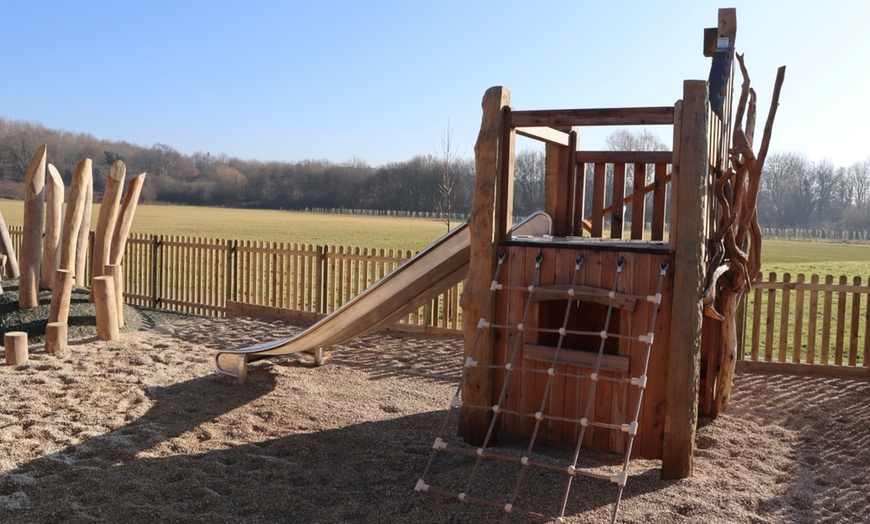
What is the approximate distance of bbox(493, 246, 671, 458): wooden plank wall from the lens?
17.2 ft

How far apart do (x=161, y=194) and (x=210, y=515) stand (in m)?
89.4

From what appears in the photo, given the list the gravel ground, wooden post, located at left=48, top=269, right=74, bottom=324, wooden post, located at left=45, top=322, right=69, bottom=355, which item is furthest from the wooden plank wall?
wooden post, located at left=48, top=269, right=74, bottom=324

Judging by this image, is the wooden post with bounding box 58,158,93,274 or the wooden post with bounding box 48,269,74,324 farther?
the wooden post with bounding box 58,158,93,274

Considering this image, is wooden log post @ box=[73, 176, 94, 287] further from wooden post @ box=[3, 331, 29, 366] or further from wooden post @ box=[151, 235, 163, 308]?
wooden post @ box=[3, 331, 29, 366]

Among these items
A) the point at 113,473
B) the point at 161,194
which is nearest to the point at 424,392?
the point at 113,473

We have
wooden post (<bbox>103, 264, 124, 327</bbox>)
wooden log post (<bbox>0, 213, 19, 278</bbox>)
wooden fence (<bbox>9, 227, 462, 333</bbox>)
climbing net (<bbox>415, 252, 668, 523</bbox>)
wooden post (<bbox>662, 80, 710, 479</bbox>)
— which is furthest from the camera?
wooden log post (<bbox>0, 213, 19, 278</bbox>)

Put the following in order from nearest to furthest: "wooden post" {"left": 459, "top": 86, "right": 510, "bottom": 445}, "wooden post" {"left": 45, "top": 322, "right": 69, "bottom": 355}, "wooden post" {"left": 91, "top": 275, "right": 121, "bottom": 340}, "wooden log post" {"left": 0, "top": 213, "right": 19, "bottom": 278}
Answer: "wooden post" {"left": 459, "top": 86, "right": 510, "bottom": 445} < "wooden post" {"left": 45, "top": 322, "right": 69, "bottom": 355} < "wooden post" {"left": 91, "top": 275, "right": 121, "bottom": 340} < "wooden log post" {"left": 0, "top": 213, "right": 19, "bottom": 278}

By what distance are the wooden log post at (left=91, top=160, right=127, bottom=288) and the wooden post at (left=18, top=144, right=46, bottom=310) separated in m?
0.99

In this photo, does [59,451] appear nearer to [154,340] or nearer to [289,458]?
[289,458]

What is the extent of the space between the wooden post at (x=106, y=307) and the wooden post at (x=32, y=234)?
6.64 feet

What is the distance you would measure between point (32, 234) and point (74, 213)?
0.71 meters

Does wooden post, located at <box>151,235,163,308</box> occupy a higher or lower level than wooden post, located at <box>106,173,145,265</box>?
lower

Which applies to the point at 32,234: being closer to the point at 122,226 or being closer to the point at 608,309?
the point at 122,226

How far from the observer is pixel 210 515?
443cm
